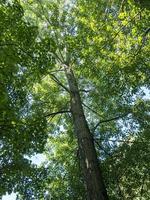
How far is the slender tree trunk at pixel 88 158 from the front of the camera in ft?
27.7

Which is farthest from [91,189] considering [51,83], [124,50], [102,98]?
[51,83]

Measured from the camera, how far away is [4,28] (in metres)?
8.57

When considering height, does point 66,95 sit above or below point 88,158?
above

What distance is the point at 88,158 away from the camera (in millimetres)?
9578

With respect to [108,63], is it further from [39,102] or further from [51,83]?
[51,83]

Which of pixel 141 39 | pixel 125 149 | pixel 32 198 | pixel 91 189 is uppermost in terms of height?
pixel 141 39

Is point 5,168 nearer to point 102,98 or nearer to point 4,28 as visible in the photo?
point 4,28

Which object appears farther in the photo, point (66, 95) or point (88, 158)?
point (66, 95)

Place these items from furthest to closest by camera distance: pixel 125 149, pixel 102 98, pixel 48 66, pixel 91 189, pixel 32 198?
pixel 102 98, pixel 125 149, pixel 32 198, pixel 48 66, pixel 91 189

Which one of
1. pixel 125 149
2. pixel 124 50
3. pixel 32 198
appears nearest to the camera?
pixel 124 50

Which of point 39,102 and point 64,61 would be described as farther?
point 64,61

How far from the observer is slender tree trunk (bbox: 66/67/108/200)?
333 inches

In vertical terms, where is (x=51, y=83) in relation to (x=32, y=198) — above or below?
above

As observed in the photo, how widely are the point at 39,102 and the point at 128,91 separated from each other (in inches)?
166
